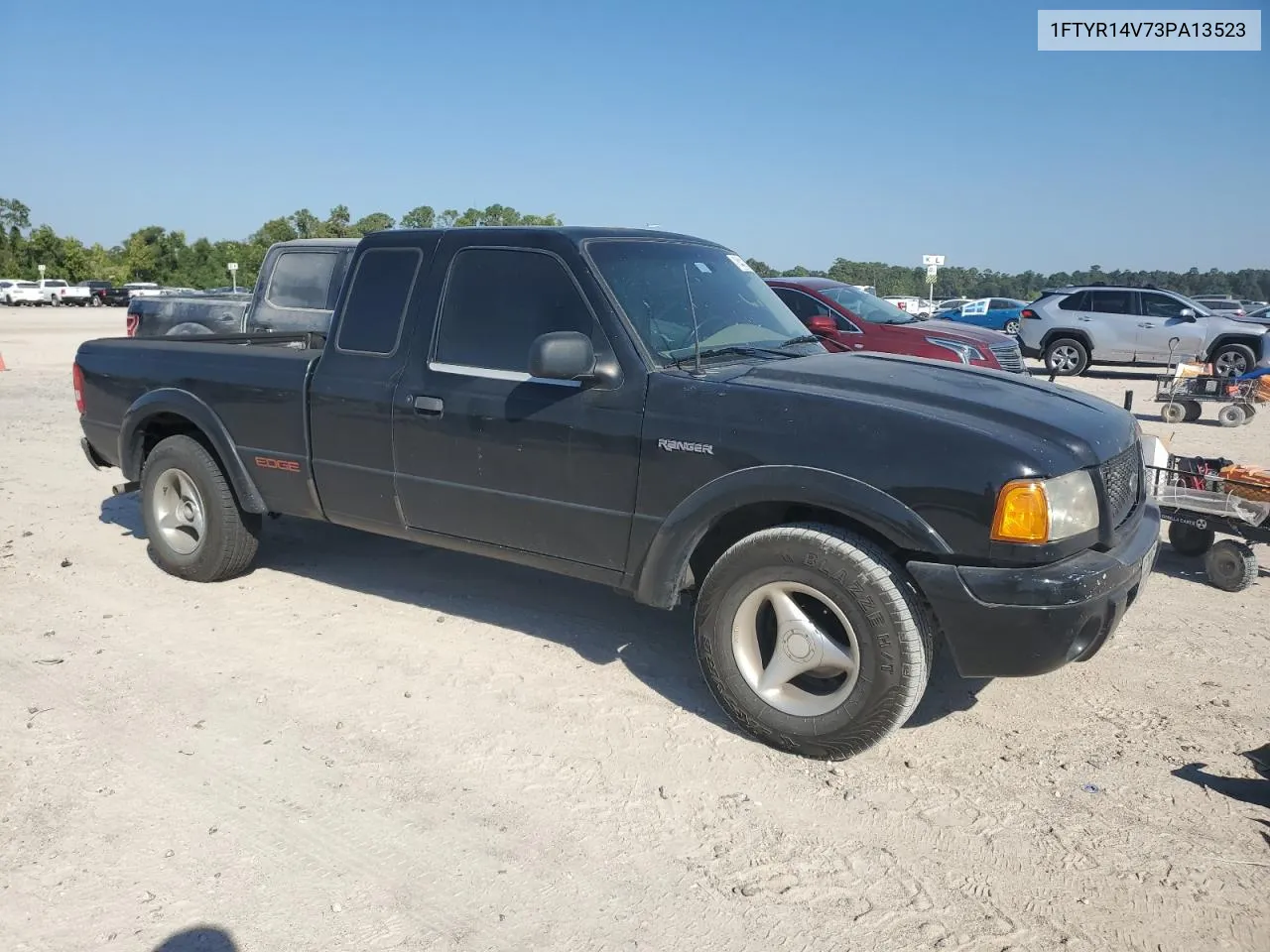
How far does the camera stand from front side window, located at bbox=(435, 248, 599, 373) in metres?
4.22

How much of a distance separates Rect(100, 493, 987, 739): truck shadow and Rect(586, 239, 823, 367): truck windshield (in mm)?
1444

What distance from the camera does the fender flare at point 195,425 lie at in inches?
208

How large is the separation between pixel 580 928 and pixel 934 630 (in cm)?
170

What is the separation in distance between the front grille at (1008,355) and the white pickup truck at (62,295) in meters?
59.8

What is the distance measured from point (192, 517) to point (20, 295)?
6106cm

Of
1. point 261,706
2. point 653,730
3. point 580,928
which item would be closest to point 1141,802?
point 653,730

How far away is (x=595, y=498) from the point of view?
4051mm

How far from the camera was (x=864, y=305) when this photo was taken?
12797 mm

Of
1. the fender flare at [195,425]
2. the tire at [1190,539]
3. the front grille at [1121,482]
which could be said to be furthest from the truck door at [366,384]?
the tire at [1190,539]

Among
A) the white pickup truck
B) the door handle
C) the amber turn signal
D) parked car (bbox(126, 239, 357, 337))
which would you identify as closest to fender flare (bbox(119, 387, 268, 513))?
the door handle

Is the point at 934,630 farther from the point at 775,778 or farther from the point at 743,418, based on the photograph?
the point at 743,418

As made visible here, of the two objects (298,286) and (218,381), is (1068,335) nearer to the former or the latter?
(298,286)

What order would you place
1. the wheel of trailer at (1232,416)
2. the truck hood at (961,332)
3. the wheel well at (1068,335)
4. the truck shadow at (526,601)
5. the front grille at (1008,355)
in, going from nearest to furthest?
1. the truck shadow at (526,601)
2. the truck hood at (961,332)
3. the front grille at (1008,355)
4. the wheel of trailer at (1232,416)
5. the wheel well at (1068,335)

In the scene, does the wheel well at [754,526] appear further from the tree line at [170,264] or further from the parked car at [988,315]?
the tree line at [170,264]
